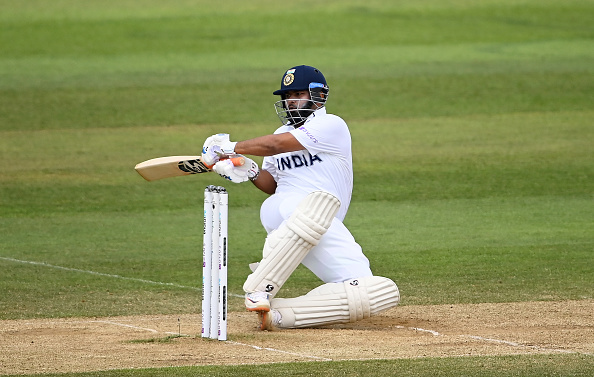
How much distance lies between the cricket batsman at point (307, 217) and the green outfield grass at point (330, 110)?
120cm

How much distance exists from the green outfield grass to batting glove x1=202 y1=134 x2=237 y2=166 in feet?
5.54

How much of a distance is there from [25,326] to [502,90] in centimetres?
1728

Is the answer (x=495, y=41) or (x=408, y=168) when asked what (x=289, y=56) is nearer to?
(x=495, y=41)

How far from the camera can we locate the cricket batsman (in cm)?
775

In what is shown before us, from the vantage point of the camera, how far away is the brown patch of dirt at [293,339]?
6.87 metres

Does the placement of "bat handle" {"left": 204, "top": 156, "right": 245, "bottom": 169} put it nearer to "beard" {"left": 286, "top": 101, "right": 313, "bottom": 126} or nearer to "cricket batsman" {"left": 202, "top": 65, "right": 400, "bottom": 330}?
"cricket batsman" {"left": 202, "top": 65, "right": 400, "bottom": 330}

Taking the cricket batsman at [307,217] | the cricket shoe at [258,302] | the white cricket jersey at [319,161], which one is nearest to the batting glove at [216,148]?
the cricket batsman at [307,217]

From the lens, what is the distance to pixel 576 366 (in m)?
6.57

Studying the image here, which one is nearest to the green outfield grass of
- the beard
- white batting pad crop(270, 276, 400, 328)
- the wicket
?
the wicket

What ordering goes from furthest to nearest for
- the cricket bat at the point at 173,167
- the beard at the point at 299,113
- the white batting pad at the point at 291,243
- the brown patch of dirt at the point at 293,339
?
the beard at the point at 299,113, the cricket bat at the point at 173,167, the white batting pad at the point at 291,243, the brown patch of dirt at the point at 293,339

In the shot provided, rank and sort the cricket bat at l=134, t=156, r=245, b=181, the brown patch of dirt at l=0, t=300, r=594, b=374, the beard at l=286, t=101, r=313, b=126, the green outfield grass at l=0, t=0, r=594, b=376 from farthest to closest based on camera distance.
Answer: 1. the green outfield grass at l=0, t=0, r=594, b=376
2. the beard at l=286, t=101, r=313, b=126
3. the cricket bat at l=134, t=156, r=245, b=181
4. the brown patch of dirt at l=0, t=300, r=594, b=374

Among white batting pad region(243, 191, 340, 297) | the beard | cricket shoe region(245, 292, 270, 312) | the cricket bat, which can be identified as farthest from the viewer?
the beard

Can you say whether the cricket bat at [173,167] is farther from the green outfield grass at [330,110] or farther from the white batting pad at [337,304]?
the green outfield grass at [330,110]

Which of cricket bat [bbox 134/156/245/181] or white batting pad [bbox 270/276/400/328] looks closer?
white batting pad [bbox 270/276/400/328]
